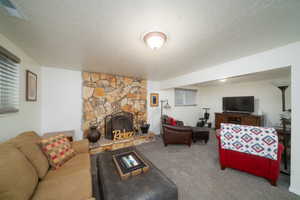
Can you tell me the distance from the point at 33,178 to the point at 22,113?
150 cm

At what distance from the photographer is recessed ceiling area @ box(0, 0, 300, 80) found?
99cm

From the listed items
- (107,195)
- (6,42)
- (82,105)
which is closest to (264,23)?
(107,195)

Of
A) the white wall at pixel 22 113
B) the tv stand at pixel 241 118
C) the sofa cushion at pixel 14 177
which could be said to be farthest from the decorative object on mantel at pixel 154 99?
the sofa cushion at pixel 14 177

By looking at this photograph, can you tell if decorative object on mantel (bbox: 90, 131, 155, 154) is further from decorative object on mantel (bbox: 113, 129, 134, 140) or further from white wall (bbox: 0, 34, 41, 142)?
white wall (bbox: 0, 34, 41, 142)

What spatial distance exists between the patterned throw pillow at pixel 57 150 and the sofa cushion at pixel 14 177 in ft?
1.37

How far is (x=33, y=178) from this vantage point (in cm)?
104

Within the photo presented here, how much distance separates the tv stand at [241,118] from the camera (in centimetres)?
379

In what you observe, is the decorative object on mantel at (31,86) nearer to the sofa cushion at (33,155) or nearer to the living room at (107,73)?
the living room at (107,73)

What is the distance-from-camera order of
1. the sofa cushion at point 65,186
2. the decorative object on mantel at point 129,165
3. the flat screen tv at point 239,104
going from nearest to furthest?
the sofa cushion at point 65,186 → the decorative object on mantel at point 129,165 → the flat screen tv at point 239,104

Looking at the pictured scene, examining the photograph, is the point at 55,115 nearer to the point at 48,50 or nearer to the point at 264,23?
the point at 48,50

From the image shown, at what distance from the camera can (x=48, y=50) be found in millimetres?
1850

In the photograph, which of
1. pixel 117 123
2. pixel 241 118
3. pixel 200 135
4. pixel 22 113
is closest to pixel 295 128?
pixel 200 135

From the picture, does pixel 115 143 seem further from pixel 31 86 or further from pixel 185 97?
pixel 185 97

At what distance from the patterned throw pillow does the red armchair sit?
8.78ft
